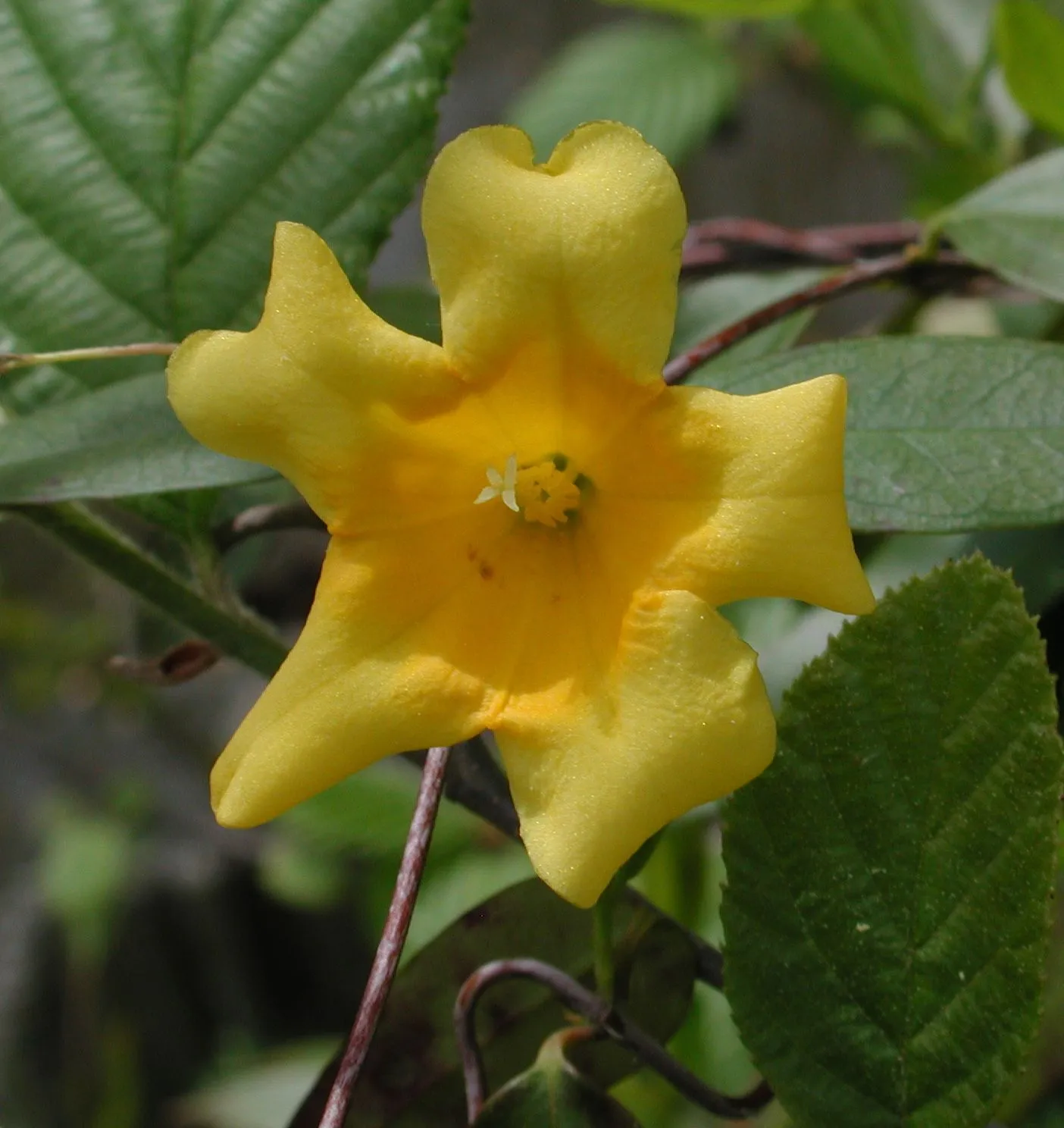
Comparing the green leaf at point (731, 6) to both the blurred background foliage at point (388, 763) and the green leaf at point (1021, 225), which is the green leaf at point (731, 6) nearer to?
the blurred background foliage at point (388, 763)

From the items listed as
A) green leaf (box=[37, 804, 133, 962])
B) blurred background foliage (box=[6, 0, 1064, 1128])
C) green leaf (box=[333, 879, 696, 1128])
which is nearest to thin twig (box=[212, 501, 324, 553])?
blurred background foliage (box=[6, 0, 1064, 1128])

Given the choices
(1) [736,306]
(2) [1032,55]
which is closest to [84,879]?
(1) [736,306]

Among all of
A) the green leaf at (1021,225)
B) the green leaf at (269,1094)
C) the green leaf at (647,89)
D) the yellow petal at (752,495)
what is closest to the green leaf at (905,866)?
the yellow petal at (752,495)

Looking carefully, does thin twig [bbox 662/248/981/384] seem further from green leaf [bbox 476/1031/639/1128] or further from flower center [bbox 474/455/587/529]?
green leaf [bbox 476/1031/639/1128]

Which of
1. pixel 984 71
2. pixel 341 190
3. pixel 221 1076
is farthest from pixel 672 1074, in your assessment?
pixel 221 1076

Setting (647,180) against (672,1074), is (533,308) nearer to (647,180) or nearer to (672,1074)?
(647,180)

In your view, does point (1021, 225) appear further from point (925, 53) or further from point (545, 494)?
point (925, 53)
